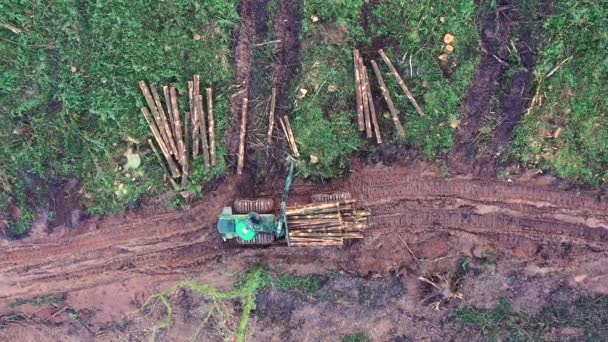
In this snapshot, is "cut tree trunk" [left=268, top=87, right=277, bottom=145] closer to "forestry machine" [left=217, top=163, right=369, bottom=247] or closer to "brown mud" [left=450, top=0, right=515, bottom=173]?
"forestry machine" [left=217, top=163, right=369, bottom=247]

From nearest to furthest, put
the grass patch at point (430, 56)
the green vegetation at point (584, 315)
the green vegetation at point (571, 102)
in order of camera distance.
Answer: the green vegetation at point (571, 102) → the grass patch at point (430, 56) → the green vegetation at point (584, 315)

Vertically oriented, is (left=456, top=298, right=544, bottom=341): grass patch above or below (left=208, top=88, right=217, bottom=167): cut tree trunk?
below

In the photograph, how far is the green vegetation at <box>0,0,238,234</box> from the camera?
1177 centimetres

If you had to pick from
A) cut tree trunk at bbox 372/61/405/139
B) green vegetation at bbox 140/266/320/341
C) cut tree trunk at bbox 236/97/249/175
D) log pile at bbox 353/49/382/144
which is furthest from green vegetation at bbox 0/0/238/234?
cut tree trunk at bbox 372/61/405/139

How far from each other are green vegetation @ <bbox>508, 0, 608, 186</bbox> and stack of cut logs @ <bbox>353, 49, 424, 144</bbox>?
290 centimetres

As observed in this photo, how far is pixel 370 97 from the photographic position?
11.9 metres

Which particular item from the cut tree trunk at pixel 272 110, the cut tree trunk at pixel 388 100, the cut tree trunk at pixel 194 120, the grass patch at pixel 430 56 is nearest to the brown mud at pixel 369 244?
the cut tree trunk at pixel 388 100

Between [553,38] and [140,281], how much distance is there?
11.7m

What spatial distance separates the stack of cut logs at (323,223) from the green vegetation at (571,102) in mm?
4227

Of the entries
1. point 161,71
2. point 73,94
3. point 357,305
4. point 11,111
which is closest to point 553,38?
point 357,305

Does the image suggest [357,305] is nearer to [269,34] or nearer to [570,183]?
[570,183]

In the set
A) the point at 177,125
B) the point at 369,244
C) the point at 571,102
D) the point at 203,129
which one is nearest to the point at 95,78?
the point at 177,125

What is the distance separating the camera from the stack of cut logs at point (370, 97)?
11820 millimetres

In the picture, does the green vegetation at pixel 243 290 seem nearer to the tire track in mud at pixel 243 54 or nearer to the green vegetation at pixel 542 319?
the tire track in mud at pixel 243 54
